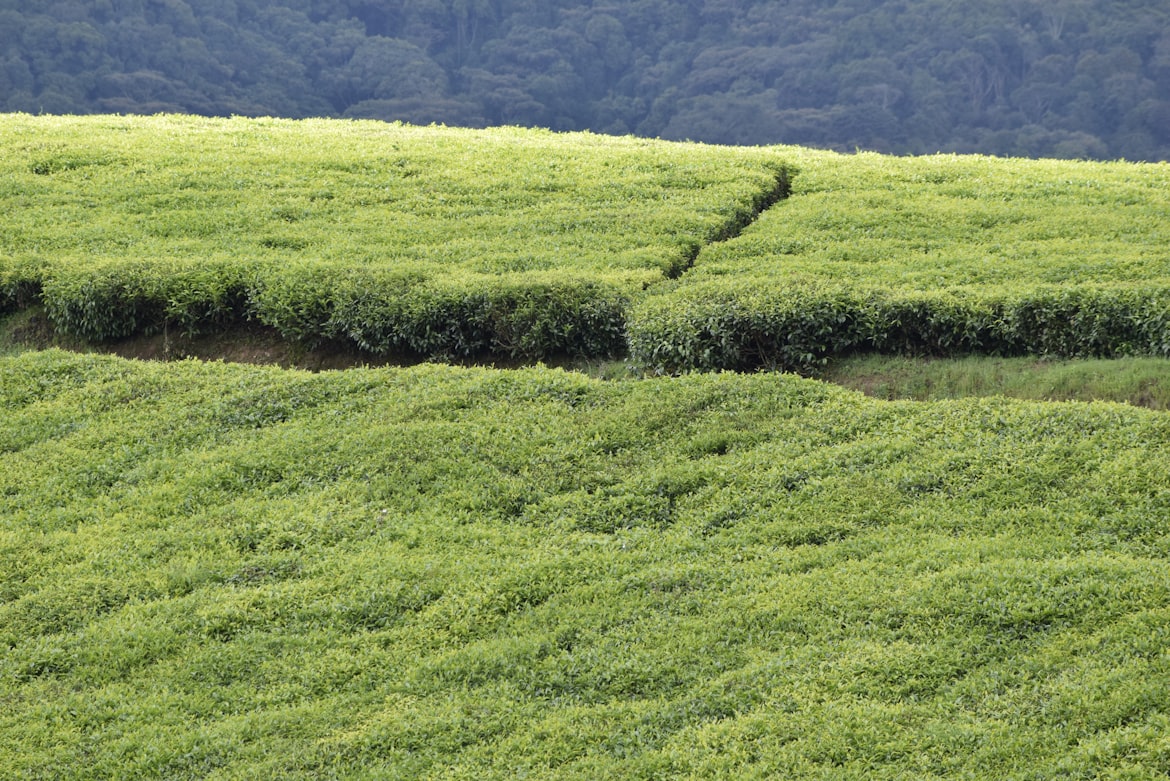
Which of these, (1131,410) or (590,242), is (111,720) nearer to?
(1131,410)

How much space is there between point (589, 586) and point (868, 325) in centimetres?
552

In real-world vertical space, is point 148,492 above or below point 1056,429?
below

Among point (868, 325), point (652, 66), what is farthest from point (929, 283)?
point (652, 66)

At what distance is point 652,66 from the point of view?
249 ft

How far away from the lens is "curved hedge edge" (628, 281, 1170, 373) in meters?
12.6

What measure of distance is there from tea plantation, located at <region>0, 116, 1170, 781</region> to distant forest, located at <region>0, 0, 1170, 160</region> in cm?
5319

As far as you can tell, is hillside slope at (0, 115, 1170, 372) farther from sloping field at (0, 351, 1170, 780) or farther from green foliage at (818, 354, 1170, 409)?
sloping field at (0, 351, 1170, 780)

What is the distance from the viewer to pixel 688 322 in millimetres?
13156

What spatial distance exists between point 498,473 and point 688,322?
344 cm

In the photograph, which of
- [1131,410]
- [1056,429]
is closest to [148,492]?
[1056,429]

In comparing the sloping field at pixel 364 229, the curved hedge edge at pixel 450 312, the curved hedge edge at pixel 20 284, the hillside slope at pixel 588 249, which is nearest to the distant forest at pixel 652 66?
the sloping field at pixel 364 229

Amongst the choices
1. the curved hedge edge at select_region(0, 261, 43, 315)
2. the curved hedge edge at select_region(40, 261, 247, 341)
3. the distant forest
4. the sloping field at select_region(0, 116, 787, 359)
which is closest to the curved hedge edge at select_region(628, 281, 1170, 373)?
the sloping field at select_region(0, 116, 787, 359)

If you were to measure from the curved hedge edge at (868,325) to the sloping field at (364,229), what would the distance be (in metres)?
1.17

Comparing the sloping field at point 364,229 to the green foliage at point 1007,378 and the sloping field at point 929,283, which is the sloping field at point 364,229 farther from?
the green foliage at point 1007,378
